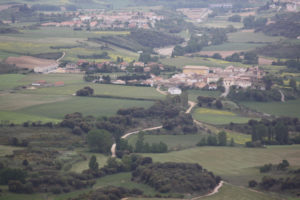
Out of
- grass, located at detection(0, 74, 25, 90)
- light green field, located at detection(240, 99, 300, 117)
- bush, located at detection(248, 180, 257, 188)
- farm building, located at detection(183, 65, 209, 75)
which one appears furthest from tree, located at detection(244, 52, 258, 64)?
bush, located at detection(248, 180, 257, 188)

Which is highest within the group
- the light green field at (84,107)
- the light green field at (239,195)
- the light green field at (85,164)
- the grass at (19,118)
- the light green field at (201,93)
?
the light green field at (201,93)

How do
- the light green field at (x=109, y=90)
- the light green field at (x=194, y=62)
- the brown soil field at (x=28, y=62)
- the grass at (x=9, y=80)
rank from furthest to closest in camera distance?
the light green field at (x=194, y=62) → the brown soil field at (x=28, y=62) → the grass at (x=9, y=80) → the light green field at (x=109, y=90)

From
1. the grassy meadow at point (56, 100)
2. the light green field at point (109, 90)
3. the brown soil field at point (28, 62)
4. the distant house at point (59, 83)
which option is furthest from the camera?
the brown soil field at point (28, 62)

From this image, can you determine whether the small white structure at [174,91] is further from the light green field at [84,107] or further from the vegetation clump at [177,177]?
the vegetation clump at [177,177]

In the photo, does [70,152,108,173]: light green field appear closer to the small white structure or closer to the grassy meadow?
the grassy meadow

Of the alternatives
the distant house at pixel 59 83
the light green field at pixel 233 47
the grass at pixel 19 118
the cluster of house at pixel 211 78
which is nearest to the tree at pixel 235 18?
the light green field at pixel 233 47

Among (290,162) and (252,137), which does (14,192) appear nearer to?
(290,162)

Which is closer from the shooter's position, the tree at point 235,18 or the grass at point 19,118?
the grass at point 19,118
